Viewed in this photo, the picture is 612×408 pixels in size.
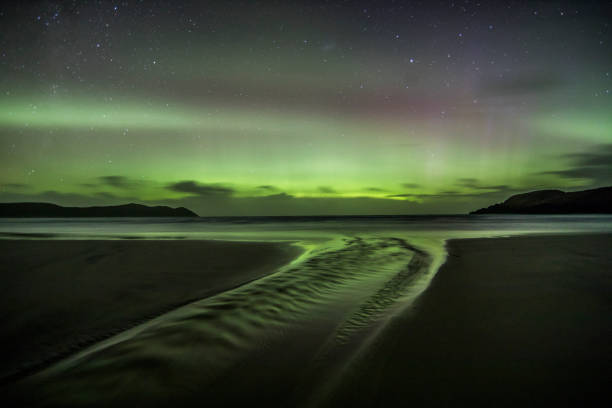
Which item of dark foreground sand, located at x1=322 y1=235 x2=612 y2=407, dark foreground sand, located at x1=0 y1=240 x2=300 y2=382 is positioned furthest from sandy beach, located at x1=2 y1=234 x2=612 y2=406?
dark foreground sand, located at x1=0 y1=240 x2=300 y2=382

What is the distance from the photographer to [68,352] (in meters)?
3.02

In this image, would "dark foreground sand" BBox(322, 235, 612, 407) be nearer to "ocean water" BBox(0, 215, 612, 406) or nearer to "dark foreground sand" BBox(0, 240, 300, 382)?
"ocean water" BBox(0, 215, 612, 406)

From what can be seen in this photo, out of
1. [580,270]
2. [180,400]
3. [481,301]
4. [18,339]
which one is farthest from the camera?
[580,270]

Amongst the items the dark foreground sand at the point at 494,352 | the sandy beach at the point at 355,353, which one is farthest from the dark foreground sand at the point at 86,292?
the dark foreground sand at the point at 494,352

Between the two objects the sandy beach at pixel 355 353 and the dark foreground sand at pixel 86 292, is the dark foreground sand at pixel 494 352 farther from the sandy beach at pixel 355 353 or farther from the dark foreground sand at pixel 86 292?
the dark foreground sand at pixel 86 292

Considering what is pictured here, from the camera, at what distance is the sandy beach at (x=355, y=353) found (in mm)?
2264

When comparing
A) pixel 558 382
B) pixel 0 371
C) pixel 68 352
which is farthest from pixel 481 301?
pixel 0 371

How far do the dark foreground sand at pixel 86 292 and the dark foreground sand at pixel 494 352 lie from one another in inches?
120

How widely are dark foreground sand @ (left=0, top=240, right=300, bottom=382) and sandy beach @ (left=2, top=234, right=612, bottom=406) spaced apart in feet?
1.00

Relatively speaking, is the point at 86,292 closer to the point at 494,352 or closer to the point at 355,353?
the point at 355,353

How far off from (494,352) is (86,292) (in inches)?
240

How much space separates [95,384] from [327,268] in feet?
18.6

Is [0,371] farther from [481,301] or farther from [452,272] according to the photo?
[452,272]

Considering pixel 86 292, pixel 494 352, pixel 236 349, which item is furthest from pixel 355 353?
pixel 86 292
